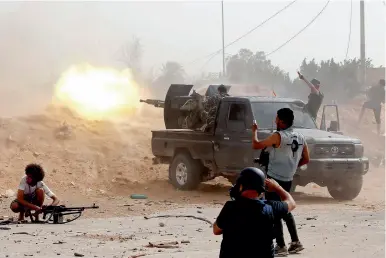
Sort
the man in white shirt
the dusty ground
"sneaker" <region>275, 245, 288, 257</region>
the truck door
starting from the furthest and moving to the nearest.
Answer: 1. the truck door
2. the man in white shirt
3. the dusty ground
4. "sneaker" <region>275, 245, 288, 257</region>

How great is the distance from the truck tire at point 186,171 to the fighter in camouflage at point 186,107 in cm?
72

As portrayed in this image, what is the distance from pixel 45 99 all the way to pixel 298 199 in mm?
13596

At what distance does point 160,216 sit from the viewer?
12.5 m

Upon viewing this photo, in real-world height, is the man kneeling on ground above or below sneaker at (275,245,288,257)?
above

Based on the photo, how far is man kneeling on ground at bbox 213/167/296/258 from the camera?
17.0 ft

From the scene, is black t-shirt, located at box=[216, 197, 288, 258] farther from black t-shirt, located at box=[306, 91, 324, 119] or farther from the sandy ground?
black t-shirt, located at box=[306, 91, 324, 119]

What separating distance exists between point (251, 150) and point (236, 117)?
0.98 metres

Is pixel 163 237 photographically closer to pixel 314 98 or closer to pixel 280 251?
pixel 280 251

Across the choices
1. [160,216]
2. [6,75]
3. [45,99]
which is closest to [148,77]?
[6,75]

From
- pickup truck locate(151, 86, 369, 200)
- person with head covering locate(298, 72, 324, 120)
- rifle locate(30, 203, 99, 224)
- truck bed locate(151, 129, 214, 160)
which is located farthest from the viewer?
person with head covering locate(298, 72, 324, 120)

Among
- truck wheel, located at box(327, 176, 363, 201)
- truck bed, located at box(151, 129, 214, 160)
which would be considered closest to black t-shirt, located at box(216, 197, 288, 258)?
truck wheel, located at box(327, 176, 363, 201)

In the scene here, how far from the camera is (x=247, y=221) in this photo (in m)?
5.22

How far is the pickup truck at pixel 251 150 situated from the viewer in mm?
14688

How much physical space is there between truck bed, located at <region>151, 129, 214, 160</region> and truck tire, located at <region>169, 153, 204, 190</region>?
0.61 ft
